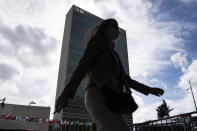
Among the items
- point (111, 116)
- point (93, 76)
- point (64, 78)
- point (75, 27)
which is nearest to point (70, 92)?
point (93, 76)

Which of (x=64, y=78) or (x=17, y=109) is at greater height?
(x=64, y=78)

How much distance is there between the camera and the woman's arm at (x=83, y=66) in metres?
1.31

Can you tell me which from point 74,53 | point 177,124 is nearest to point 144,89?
point 177,124

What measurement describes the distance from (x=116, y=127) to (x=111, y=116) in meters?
0.09

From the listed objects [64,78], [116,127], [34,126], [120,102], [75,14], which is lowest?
[34,126]

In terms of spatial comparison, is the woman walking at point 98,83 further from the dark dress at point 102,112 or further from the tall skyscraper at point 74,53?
the tall skyscraper at point 74,53

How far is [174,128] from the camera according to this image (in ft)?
13.7

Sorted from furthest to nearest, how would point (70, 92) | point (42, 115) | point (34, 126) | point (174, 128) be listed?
point (42, 115), point (34, 126), point (174, 128), point (70, 92)

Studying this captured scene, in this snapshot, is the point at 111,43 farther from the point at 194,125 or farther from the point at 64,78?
the point at 64,78

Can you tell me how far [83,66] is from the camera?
1.34 meters

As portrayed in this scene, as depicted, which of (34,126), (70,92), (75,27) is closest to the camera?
(70,92)

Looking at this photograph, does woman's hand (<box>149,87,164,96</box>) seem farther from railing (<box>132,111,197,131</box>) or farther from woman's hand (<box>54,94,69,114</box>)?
railing (<box>132,111,197,131</box>)

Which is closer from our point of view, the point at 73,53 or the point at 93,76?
the point at 93,76

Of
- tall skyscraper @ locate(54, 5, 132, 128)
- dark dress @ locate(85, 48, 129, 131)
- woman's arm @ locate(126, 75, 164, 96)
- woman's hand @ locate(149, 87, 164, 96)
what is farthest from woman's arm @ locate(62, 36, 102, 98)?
tall skyscraper @ locate(54, 5, 132, 128)
